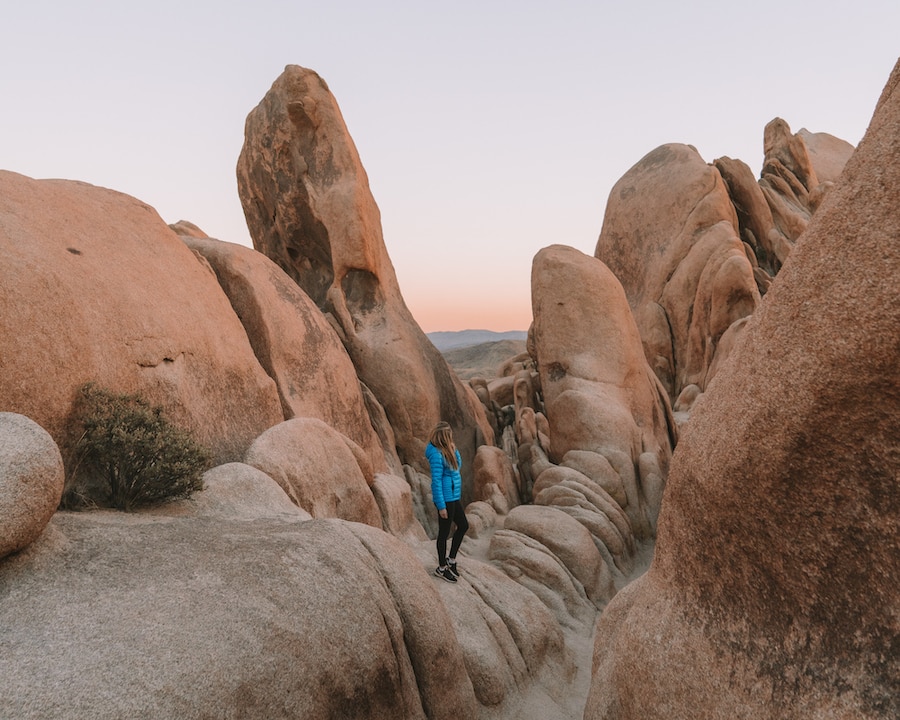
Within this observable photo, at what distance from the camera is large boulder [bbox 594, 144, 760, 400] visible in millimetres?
22938

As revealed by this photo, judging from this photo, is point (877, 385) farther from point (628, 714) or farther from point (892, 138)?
point (628, 714)

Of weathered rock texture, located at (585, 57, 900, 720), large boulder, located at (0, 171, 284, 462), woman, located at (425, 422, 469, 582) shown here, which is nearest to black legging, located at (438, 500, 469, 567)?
woman, located at (425, 422, 469, 582)

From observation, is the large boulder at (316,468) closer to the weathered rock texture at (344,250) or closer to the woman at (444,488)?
the woman at (444,488)

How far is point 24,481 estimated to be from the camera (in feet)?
16.5

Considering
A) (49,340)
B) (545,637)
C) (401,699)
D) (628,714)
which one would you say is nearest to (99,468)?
(49,340)

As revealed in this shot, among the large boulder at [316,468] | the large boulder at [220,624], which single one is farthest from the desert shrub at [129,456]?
the large boulder at [316,468]

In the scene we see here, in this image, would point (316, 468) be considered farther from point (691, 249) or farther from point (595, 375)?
point (691, 249)

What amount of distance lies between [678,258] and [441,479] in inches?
711

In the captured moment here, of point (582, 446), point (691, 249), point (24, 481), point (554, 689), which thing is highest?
point (24, 481)

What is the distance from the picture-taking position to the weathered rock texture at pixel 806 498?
4270 millimetres

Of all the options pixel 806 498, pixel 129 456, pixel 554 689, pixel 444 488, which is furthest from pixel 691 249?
pixel 806 498

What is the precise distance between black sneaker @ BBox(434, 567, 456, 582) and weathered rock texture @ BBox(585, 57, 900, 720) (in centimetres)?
411

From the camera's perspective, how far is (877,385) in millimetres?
4285

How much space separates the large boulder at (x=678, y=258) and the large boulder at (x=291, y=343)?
1308cm
